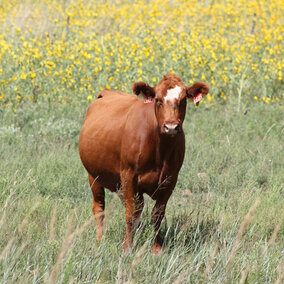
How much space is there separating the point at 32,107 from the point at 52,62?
87 centimetres

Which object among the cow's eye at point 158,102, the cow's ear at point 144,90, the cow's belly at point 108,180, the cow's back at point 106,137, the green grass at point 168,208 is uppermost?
the cow's ear at point 144,90

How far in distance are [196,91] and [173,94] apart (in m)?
0.31

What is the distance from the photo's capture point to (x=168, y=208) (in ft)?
18.4

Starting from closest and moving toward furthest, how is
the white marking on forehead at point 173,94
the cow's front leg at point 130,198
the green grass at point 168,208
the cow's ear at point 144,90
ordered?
the green grass at point 168,208 → the white marking on forehead at point 173,94 → the cow's ear at point 144,90 → the cow's front leg at point 130,198

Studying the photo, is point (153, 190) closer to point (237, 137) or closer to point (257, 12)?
point (237, 137)

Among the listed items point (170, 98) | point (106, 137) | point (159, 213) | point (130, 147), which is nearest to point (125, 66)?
point (106, 137)

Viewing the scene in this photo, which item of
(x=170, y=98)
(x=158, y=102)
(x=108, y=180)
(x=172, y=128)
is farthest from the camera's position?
(x=108, y=180)

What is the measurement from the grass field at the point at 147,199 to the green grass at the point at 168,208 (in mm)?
16

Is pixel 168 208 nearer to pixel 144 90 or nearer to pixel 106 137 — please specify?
pixel 106 137

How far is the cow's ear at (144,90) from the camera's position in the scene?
4.52 meters

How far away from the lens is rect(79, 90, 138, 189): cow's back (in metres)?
4.98

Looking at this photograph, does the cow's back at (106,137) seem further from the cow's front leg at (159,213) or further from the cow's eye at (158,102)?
the cow's eye at (158,102)

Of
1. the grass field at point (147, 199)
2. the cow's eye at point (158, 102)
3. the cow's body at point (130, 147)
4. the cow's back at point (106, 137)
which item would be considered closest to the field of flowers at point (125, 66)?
the grass field at point (147, 199)

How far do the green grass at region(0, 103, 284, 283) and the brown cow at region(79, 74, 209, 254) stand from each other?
16 centimetres
